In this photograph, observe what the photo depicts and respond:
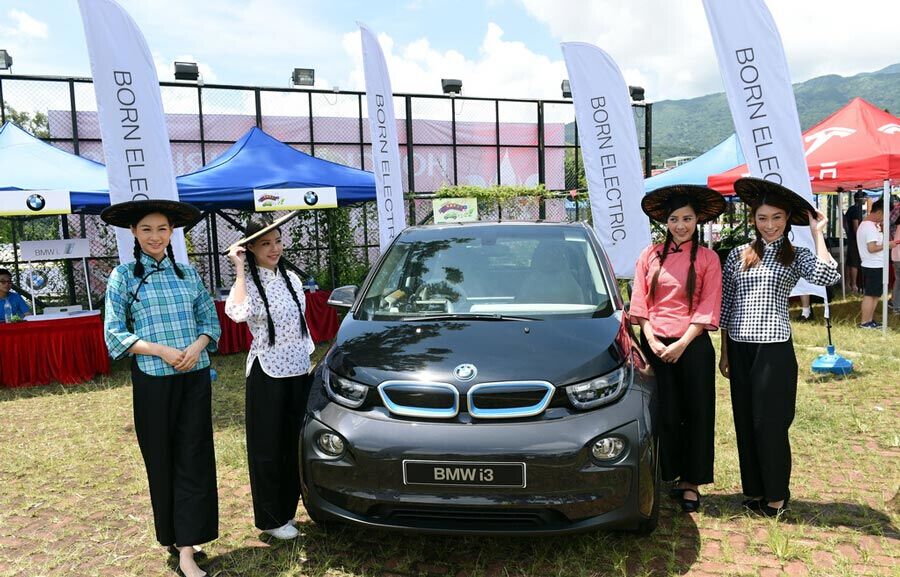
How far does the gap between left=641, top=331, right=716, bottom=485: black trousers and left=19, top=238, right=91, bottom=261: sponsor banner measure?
8.36 metres

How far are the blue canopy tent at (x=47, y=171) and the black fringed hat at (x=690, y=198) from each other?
7399 mm

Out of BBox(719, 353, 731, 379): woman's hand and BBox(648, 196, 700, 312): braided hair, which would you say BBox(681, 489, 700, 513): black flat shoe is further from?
BBox(648, 196, 700, 312): braided hair

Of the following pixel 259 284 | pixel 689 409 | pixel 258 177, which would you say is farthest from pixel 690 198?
pixel 258 177

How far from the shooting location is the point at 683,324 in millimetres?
3588

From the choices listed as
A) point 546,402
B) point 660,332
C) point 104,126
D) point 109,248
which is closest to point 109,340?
point 546,402

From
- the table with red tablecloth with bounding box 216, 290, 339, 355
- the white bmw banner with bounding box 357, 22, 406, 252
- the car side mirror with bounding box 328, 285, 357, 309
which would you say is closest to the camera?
the car side mirror with bounding box 328, 285, 357, 309

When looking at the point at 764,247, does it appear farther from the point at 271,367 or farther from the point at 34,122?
the point at 34,122

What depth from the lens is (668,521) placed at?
363 cm

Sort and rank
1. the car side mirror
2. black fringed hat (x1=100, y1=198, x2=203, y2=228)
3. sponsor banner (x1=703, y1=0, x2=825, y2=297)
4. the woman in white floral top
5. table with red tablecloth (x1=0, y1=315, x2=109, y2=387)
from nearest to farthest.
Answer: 1. black fringed hat (x1=100, y1=198, x2=203, y2=228)
2. the woman in white floral top
3. the car side mirror
4. sponsor banner (x1=703, y1=0, x2=825, y2=297)
5. table with red tablecloth (x1=0, y1=315, x2=109, y2=387)

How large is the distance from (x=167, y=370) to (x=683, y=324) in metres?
2.59

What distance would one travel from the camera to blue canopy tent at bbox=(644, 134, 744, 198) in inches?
555

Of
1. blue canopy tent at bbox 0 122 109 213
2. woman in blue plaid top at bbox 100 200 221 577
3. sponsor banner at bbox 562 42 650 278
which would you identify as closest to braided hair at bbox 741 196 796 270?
woman in blue plaid top at bbox 100 200 221 577

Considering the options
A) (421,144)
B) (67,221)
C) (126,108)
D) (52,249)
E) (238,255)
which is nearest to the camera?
(238,255)

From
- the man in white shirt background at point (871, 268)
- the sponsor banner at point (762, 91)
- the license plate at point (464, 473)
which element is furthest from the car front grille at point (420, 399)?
the man in white shirt background at point (871, 268)
